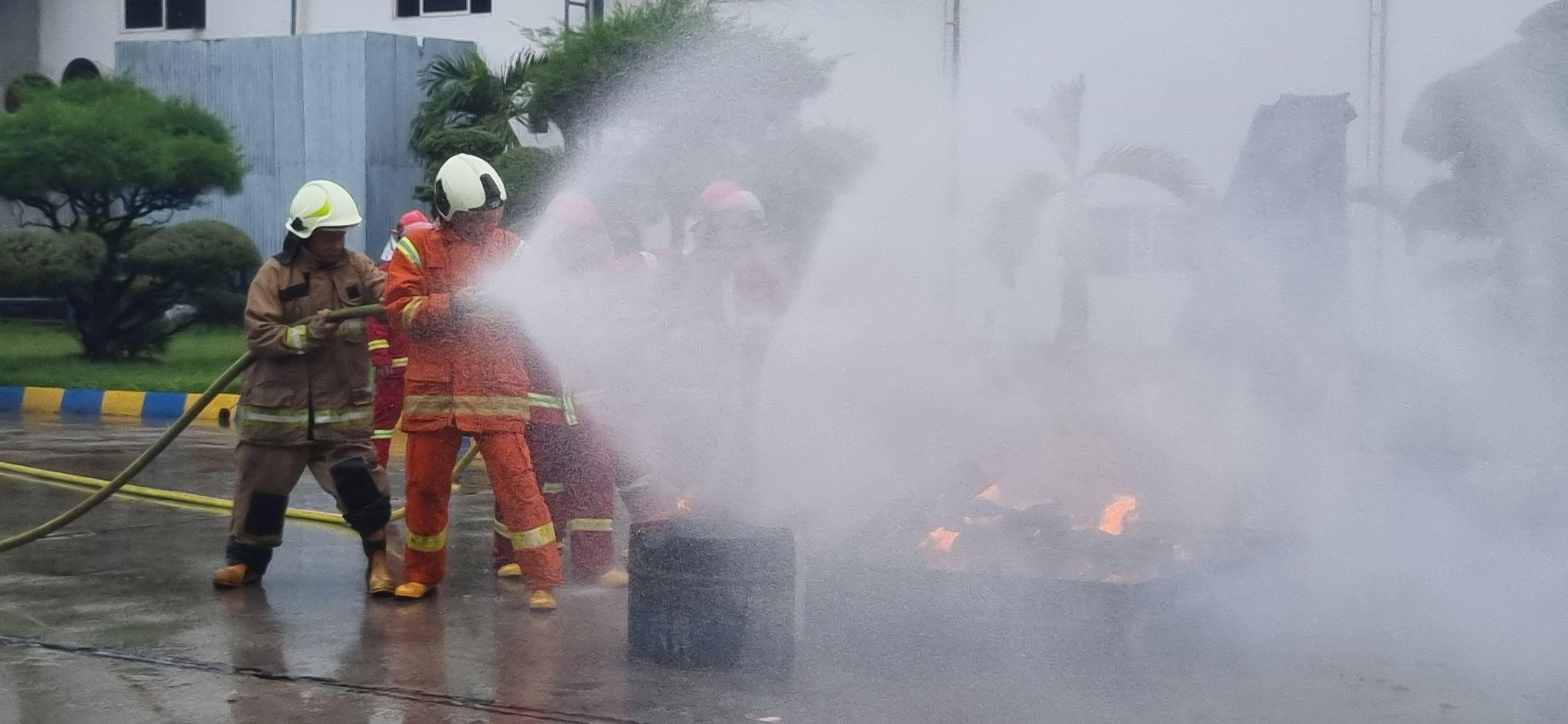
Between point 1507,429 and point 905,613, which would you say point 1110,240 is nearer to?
point 1507,429

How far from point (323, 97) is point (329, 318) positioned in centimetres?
1618

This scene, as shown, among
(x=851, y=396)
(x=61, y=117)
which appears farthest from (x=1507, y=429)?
(x=61, y=117)

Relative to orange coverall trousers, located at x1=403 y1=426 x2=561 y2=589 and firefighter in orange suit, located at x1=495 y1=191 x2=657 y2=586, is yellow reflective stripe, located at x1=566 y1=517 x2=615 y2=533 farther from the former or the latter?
orange coverall trousers, located at x1=403 y1=426 x2=561 y2=589

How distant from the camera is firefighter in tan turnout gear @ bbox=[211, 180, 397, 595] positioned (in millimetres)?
6367

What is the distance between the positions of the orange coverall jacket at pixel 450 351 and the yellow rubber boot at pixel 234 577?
1.01m

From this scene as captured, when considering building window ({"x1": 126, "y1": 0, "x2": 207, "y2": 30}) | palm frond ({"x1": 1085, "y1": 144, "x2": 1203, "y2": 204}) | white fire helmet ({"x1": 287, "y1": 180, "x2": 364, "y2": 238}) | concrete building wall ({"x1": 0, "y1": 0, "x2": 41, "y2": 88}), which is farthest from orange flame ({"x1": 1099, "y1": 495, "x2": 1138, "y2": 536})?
concrete building wall ({"x1": 0, "y1": 0, "x2": 41, "y2": 88})

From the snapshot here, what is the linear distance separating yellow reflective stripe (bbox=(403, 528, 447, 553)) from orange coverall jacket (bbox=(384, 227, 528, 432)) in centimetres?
45

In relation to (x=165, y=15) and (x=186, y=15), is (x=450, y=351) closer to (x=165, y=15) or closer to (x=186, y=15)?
(x=186, y=15)

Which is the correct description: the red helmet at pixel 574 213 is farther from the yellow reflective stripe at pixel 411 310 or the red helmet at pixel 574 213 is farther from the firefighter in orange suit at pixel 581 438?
the yellow reflective stripe at pixel 411 310

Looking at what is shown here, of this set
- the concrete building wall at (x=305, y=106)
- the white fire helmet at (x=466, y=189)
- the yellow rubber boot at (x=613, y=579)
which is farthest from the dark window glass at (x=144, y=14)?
the white fire helmet at (x=466, y=189)

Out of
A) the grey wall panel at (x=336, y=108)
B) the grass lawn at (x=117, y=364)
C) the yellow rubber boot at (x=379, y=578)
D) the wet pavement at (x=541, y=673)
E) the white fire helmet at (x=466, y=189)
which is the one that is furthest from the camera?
the grey wall panel at (x=336, y=108)

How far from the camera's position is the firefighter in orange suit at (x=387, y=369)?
8062 mm

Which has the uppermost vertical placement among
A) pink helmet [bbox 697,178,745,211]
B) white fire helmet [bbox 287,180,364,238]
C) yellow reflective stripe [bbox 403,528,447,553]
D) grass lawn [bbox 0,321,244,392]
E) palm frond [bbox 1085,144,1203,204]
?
palm frond [bbox 1085,144,1203,204]

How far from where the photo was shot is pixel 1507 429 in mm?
7840
